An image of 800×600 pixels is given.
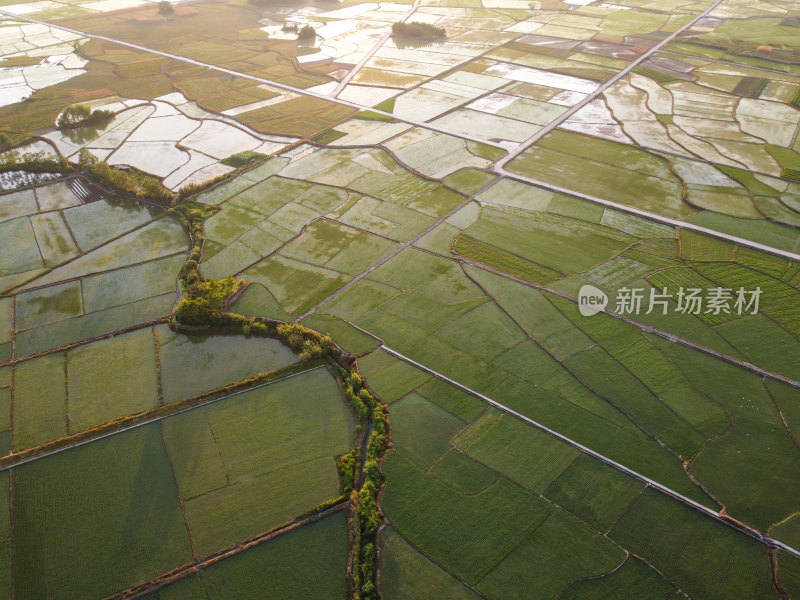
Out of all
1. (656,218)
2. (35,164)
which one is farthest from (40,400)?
(656,218)

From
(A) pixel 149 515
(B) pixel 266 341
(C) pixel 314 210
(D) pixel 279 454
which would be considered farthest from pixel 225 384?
(C) pixel 314 210

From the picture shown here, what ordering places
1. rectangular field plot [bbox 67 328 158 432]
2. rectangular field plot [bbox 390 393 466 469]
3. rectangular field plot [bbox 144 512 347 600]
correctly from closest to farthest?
rectangular field plot [bbox 144 512 347 600]
rectangular field plot [bbox 390 393 466 469]
rectangular field plot [bbox 67 328 158 432]

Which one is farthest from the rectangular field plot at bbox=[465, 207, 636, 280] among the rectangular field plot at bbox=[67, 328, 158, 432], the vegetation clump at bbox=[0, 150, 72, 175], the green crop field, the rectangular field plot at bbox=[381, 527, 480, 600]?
the vegetation clump at bbox=[0, 150, 72, 175]

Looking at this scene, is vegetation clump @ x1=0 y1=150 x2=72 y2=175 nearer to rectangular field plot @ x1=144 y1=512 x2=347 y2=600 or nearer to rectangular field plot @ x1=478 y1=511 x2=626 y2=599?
rectangular field plot @ x1=144 y1=512 x2=347 y2=600

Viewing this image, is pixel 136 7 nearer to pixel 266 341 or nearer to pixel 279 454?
pixel 266 341

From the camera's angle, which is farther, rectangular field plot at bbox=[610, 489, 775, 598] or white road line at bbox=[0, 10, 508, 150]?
white road line at bbox=[0, 10, 508, 150]

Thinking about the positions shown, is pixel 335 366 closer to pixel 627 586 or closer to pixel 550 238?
pixel 627 586

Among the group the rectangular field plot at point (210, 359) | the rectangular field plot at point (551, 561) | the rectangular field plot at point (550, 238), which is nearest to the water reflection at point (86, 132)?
the rectangular field plot at point (210, 359)

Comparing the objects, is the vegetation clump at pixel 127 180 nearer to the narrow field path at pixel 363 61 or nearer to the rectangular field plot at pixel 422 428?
the narrow field path at pixel 363 61
